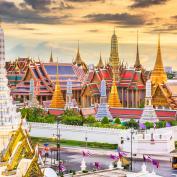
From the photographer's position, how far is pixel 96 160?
3472 centimetres

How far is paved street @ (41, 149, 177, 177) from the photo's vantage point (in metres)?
31.0

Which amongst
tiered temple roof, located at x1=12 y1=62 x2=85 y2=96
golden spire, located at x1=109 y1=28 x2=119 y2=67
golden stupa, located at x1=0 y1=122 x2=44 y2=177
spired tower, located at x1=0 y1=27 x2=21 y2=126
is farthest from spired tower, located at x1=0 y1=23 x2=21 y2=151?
golden spire, located at x1=109 y1=28 x2=119 y2=67

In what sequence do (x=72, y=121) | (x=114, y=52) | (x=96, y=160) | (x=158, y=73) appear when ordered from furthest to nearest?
1. (x=114, y=52)
2. (x=158, y=73)
3. (x=72, y=121)
4. (x=96, y=160)

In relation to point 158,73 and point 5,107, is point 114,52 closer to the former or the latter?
point 158,73

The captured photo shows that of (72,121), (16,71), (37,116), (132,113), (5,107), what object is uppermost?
(16,71)

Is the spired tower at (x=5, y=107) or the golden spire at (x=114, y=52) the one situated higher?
the golden spire at (x=114, y=52)

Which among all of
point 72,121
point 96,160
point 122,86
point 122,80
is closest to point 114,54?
point 122,80

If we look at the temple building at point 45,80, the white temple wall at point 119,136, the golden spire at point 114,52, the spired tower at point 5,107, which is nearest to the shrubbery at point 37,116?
the white temple wall at point 119,136

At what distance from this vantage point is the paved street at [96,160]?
31.0m

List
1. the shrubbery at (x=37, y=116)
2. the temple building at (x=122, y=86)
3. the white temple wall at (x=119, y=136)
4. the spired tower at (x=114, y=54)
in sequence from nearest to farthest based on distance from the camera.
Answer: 1. the white temple wall at (x=119, y=136)
2. the shrubbery at (x=37, y=116)
3. the temple building at (x=122, y=86)
4. the spired tower at (x=114, y=54)

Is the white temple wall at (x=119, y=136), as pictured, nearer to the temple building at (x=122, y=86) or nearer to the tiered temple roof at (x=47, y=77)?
the temple building at (x=122, y=86)

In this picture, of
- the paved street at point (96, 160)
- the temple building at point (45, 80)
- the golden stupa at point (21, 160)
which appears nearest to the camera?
the golden stupa at point (21, 160)

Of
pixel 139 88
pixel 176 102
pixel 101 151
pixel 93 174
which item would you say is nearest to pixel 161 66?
pixel 139 88

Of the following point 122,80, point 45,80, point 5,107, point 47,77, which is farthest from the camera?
point 47,77
